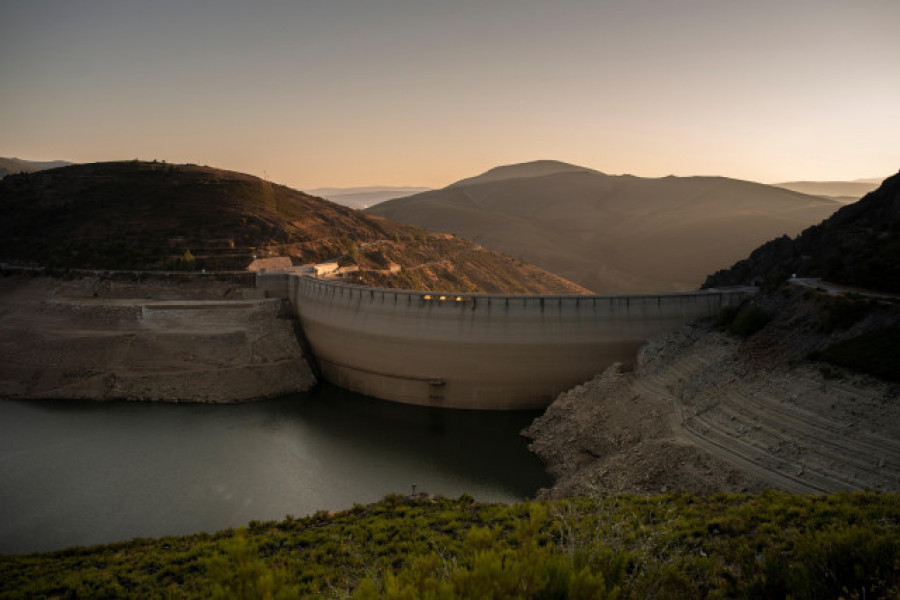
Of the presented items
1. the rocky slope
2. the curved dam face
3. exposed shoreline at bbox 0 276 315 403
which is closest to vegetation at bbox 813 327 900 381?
the rocky slope

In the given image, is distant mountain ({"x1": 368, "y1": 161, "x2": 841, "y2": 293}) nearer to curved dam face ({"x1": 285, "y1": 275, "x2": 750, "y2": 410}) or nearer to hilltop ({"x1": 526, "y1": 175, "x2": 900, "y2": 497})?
curved dam face ({"x1": 285, "y1": 275, "x2": 750, "y2": 410})

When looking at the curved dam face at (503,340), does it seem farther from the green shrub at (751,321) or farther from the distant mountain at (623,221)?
the distant mountain at (623,221)

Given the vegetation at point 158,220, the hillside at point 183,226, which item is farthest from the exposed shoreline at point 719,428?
the vegetation at point 158,220

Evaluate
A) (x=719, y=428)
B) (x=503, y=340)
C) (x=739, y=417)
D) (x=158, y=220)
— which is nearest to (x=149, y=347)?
(x=503, y=340)

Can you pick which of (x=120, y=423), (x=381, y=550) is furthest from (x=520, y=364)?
(x=120, y=423)

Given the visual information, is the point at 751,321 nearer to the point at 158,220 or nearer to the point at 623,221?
the point at 158,220
